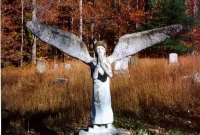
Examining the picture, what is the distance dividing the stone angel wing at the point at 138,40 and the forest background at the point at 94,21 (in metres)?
12.7

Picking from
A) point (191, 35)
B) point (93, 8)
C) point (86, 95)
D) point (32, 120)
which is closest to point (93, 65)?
point (32, 120)

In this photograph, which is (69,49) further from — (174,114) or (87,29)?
(87,29)

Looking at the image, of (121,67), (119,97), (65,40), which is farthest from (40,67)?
(65,40)

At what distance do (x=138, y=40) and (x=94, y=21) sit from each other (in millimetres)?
16961

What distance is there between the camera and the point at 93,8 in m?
20.6

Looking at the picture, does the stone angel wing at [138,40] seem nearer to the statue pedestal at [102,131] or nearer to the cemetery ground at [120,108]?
the statue pedestal at [102,131]

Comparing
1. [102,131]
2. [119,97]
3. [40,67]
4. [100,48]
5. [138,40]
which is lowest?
[102,131]

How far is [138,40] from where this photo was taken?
11.7ft

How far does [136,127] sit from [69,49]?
2477 millimetres

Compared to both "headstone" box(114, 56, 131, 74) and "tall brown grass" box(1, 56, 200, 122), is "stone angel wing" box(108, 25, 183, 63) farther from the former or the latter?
"headstone" box(114, 56, 131, 74)

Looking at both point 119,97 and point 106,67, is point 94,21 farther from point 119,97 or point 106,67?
point 106,67

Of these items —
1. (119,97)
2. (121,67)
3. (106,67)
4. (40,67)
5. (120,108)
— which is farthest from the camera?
(40,67)

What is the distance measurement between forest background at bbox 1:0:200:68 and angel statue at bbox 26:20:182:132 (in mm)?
12618

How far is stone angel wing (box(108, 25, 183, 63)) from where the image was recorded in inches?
139
